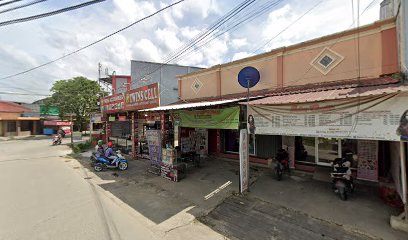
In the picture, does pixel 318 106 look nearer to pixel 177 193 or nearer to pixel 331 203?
pixel 331 203

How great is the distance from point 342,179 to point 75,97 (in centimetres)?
3319

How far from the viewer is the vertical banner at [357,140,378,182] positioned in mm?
6918

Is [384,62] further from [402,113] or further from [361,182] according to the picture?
[361,182]

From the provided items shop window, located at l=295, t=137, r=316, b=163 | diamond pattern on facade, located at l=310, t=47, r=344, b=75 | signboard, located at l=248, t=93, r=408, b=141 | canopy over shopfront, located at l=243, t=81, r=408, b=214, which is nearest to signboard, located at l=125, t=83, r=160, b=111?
canopy over shopfront, located at l=243, t=81, r=408, b=214

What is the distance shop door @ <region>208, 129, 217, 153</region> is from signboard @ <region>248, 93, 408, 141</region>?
5.83 meters

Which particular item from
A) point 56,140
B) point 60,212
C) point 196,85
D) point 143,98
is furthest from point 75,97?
point 60,212

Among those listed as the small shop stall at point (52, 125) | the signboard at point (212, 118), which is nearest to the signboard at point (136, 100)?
the signboard at point (212, 118)

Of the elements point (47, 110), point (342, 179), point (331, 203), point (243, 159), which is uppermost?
point (47, 110)

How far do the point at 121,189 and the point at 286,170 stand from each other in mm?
6502

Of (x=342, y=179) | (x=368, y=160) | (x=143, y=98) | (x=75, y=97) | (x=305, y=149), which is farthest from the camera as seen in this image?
(x=75, y=97)

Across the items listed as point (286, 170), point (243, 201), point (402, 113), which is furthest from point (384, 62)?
point (243, 201)

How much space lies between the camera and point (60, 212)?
A: 5793 millimetres

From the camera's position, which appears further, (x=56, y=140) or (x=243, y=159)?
(x=56, y=140)

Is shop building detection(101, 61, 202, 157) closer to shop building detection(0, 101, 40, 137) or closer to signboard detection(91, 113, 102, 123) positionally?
signboard detection(91, 113, 102, 123)
